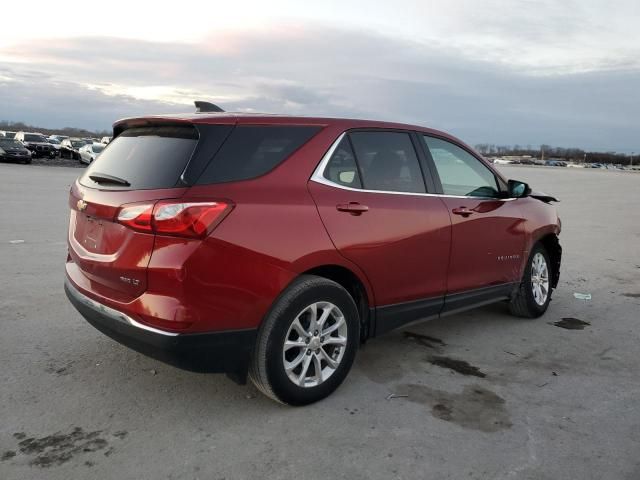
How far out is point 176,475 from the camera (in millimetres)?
2871

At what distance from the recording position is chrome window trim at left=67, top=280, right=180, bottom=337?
317 centimetres

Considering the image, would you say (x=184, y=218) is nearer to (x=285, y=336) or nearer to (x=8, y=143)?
(x=285, y=336)

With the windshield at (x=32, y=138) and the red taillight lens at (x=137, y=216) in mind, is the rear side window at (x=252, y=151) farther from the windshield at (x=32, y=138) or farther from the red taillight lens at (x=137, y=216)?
the windshield at (x=32, y=138)

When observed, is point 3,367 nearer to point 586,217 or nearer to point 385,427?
point 385,427

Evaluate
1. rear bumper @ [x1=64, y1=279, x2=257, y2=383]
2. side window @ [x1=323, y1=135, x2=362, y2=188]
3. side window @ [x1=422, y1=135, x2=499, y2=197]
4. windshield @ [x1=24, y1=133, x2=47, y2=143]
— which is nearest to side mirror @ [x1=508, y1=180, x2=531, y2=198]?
side window @ [x1=422, y1=135, x2=499, y2=197]

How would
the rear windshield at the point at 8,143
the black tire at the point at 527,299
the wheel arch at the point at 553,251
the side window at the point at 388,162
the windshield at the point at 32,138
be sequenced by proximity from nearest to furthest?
the side window at the point at 388,162, the black tire at the point at 527,299, the wheel arch at the point at 553,251, the rear windshield at the point at 8,143, the windshield at the point at 32,138

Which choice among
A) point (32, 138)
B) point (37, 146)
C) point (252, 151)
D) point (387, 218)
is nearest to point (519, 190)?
point (387, 218)

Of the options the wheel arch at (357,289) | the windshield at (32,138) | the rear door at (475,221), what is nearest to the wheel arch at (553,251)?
the rear door at (475,221)

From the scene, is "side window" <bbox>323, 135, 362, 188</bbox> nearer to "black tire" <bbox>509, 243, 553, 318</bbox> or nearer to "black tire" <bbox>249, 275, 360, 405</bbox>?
"black tire" <bbox>249, 275, 360, 405</bbox>

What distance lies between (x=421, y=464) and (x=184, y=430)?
1.33 metres

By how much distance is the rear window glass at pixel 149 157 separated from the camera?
330 cm

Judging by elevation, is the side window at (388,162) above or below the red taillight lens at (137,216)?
above

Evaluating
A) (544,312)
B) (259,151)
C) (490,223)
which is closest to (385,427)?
(259,151)

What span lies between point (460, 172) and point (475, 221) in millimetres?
431
